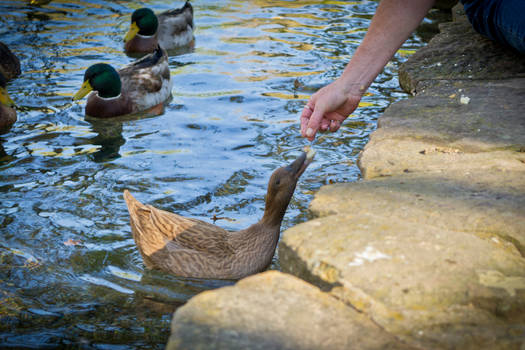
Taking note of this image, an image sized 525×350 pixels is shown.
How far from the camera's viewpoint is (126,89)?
29.1 feet

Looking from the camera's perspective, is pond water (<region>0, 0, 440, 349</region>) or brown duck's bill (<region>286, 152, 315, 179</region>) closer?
pond water (<region>0, 0, 440, 349</region>)

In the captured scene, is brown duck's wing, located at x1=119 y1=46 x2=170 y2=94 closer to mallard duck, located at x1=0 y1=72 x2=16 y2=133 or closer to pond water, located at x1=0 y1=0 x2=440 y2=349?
pond water, located at x1=0 y1=0 x2=440 y2=349

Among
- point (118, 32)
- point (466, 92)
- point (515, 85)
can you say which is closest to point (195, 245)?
point (466, 92)

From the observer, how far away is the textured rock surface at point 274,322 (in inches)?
88.7

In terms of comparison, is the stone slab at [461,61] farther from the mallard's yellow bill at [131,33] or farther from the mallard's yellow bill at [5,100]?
the mallard's yellow bill at [131,33]

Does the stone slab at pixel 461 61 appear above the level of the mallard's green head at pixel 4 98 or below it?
above

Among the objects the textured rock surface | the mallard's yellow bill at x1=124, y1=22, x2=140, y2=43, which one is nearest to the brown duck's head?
the textured rock surface

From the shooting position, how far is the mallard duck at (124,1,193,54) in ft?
36.5

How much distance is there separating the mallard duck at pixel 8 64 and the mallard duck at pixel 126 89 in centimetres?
130

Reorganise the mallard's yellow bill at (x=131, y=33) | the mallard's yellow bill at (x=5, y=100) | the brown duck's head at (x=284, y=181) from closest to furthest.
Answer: the brown duck's head at (x=284, y=181) → the mallard's yellow bill at (x=5, y=100) → the mallard's yellow bill at (x=131, y=33)

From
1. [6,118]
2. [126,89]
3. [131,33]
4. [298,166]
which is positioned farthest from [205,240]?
[131,33]

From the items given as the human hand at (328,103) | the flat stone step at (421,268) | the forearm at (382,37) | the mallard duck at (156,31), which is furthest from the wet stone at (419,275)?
the mallard duck at (156,31)

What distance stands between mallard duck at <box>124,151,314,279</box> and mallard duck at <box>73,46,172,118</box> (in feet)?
12.6

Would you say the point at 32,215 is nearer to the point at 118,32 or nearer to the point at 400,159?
the point at 400,159
